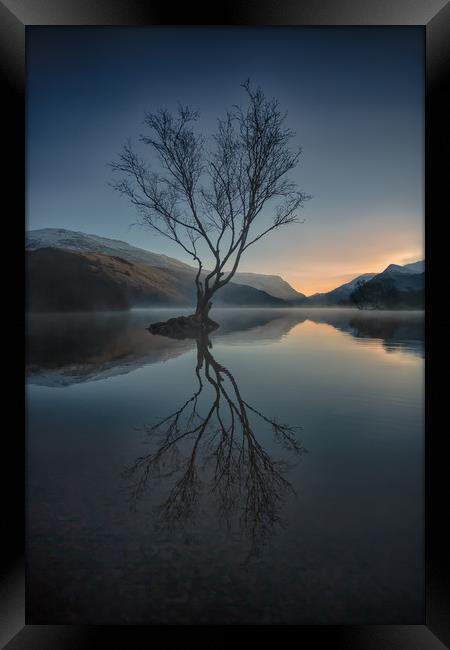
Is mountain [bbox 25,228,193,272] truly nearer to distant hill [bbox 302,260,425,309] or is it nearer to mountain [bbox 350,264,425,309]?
distant hill [bbox 302,260,425,309]

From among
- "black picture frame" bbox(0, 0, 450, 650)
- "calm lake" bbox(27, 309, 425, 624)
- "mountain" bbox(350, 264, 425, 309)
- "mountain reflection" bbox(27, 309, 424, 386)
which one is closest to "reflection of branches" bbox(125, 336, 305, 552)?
"calm lake" bbox(27, 309, 425, 624)

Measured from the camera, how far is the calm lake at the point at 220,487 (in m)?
1.99

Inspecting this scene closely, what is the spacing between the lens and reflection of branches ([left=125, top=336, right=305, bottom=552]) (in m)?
2.40

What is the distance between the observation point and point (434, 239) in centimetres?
216

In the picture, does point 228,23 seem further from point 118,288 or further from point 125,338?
point 118,288

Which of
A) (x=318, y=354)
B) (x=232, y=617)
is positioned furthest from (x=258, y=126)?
(x=232, y=617)

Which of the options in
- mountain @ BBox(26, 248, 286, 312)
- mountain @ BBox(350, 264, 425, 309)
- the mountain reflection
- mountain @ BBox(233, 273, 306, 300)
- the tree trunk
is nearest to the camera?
mountain @ BBox(350, 264, 425, 309)

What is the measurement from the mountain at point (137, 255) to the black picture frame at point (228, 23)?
5.71 ft

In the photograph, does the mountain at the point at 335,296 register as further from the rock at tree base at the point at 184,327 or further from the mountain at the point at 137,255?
the rock at tree base at the point at 184,327

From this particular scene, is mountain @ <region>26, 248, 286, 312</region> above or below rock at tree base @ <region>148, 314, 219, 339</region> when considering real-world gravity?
above

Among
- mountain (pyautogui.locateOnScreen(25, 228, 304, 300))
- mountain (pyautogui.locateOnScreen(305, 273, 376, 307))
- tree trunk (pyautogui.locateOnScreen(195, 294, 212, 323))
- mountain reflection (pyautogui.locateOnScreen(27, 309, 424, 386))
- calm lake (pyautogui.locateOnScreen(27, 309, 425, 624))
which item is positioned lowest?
calm lake (pyautogui.locateOnScreen(27, 309, 425, 624))

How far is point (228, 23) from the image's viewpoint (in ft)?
7.03

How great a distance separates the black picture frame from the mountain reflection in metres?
1.01

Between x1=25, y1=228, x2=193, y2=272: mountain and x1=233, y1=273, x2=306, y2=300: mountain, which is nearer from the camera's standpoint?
x1=25, y1=228, x2=193, y2=272: mountain
